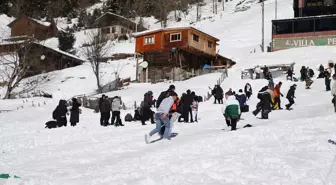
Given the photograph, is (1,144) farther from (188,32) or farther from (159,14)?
(159,14)

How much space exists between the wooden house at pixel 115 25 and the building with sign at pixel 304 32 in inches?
1453

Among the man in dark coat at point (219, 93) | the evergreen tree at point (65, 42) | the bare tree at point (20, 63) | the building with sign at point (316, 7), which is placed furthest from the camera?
the evergreen tree at point (65, 42)

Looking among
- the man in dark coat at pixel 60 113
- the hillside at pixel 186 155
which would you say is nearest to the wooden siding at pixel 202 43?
the hillside at pixel 186 155

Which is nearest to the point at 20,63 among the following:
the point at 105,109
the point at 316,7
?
the point at 105,109

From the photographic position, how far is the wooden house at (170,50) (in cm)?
4353

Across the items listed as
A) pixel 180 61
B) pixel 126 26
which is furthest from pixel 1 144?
pixel 126 26

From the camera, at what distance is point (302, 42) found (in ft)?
143

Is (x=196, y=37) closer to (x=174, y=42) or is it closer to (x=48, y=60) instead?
Answer: (x=174, y=42)

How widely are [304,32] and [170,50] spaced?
1410 cm

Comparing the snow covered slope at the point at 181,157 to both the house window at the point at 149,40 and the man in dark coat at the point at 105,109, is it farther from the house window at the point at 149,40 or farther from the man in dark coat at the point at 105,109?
Answer: the house window at the point at 149,40

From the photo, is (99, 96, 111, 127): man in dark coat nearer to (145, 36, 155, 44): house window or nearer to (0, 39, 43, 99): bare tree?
(0, 39, 43, 99): bare tree

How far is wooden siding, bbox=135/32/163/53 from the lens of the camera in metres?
44.1

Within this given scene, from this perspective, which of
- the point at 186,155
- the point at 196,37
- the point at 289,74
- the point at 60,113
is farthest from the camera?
the point at 196,37

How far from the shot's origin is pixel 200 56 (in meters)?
48.2
